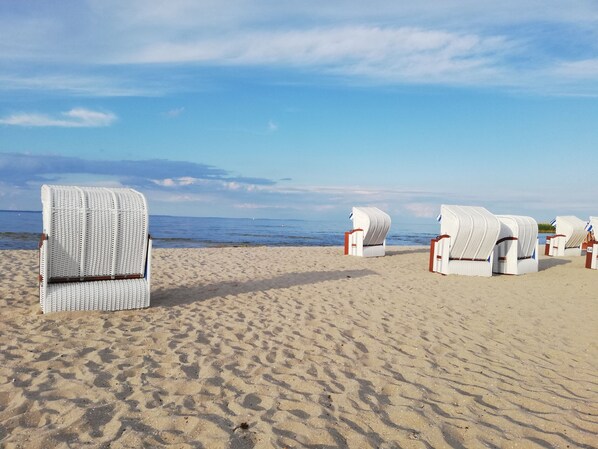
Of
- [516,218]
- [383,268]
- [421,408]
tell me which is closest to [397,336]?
[421,408]

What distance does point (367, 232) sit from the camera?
18.5 meters

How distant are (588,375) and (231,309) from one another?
18.7 ft

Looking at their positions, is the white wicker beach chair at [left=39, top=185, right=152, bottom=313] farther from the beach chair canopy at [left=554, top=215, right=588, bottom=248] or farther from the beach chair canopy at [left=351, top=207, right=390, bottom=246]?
the beach chair canopy at [left=554, top=215, right=588, bottom=248]

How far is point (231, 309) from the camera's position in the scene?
8.22 meters

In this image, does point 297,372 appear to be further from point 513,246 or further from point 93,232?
point 513,246

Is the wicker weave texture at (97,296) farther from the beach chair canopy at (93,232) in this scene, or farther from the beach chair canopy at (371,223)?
the beach chair canopy at (371,223)

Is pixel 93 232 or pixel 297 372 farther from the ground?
pixel 93 232

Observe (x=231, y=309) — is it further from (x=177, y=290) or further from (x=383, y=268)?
(x=383, y=268)

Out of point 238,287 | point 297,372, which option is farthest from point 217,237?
point 297,372

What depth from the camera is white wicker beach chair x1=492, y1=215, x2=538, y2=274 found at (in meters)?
15.2

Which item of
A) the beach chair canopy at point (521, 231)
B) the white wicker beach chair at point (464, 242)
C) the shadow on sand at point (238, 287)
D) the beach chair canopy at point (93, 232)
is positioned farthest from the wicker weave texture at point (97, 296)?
the beach chair canopy at point (521, 231)

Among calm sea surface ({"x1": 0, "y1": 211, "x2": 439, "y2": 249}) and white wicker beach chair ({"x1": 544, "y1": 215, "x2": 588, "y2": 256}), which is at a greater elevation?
white wicker beach chair ({"x1": 544, "y1": 215, "x2": 588, "y2": 256})

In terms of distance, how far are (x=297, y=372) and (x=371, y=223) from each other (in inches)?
536

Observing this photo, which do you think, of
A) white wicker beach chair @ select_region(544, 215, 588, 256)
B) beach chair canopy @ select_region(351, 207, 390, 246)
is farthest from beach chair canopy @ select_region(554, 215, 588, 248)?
beach chair canopy @ select_region(351, 207, 390, 246)
